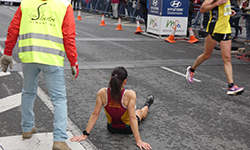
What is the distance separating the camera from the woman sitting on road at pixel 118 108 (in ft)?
12.2

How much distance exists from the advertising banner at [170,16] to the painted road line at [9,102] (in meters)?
9.03

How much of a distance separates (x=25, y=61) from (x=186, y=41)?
10433 mm

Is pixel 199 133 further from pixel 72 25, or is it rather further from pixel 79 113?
pixel 72 25

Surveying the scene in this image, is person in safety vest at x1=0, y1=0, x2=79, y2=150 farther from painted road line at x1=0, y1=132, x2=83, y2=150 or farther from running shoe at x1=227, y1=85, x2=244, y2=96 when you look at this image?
running shoe at x1=227, y1=85, x2=244, y2=96

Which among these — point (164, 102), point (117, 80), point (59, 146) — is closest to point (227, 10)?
point (164, 102)

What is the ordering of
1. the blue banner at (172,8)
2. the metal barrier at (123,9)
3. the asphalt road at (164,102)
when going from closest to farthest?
the asphalt road at (164,102), the blue banner at (172,8), the metal barrier at (123,9)

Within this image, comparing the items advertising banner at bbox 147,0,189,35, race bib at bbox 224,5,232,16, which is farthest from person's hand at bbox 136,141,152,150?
advertising banner at bbox 147,0,189,35

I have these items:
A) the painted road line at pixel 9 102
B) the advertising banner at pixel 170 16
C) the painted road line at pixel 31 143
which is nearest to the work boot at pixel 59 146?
the painted road line at pixel 31 143

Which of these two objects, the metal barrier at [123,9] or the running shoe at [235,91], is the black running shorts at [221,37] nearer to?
the running shoe at [235,91]

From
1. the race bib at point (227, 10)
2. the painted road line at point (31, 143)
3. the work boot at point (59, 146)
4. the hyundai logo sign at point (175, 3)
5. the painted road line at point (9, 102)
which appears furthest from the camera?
the hyundai logo sign at point (175, 3)

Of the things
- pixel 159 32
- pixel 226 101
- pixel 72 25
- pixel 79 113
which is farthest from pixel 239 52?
pixel 72 25

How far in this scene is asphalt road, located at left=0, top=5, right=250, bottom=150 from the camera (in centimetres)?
404

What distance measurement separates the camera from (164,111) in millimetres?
5059

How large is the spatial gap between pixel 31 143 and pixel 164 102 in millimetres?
2459
